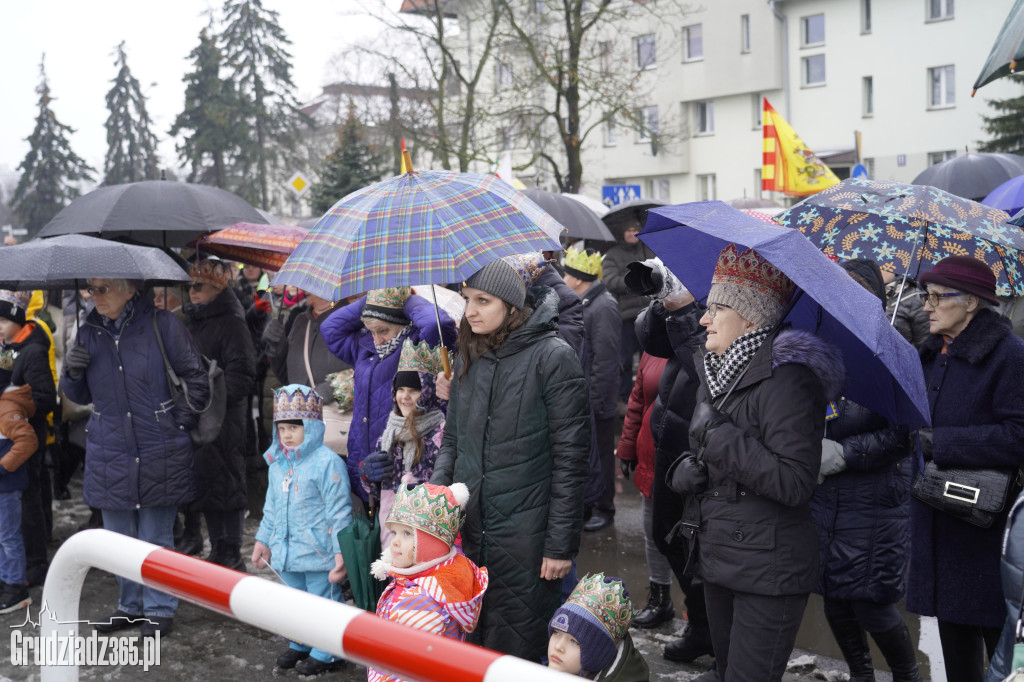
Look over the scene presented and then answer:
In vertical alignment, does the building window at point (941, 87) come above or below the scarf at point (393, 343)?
above

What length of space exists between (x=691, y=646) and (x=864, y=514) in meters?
1.27

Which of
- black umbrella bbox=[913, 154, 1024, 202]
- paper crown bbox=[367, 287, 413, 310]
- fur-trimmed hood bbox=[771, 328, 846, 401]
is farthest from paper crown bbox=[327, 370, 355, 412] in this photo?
black umbrella bbox=[913, 154, 1024, 202]

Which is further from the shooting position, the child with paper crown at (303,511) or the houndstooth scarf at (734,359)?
the child with paper crown at (303,511)

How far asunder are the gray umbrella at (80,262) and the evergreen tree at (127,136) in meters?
44.0

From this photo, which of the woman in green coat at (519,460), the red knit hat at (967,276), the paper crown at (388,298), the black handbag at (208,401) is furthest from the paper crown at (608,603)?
the black handbag at (208,401)

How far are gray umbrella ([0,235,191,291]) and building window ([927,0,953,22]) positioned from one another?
110ft

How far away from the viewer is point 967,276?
389 centimetres

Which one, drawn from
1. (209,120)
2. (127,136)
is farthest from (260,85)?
(127,136)

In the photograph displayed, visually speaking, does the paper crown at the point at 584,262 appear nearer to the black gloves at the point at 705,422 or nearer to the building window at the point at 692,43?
the black gloves at the point at 705,422

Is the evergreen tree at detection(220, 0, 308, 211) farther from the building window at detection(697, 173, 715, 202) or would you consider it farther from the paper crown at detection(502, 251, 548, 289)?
the paper crown at detection(502, 251, 548, 289)

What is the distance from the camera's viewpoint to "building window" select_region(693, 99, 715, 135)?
38969mm

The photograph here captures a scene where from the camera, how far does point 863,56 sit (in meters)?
34.2

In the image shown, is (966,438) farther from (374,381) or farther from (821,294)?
(374,381)

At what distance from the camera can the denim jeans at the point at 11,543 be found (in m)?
6.18
